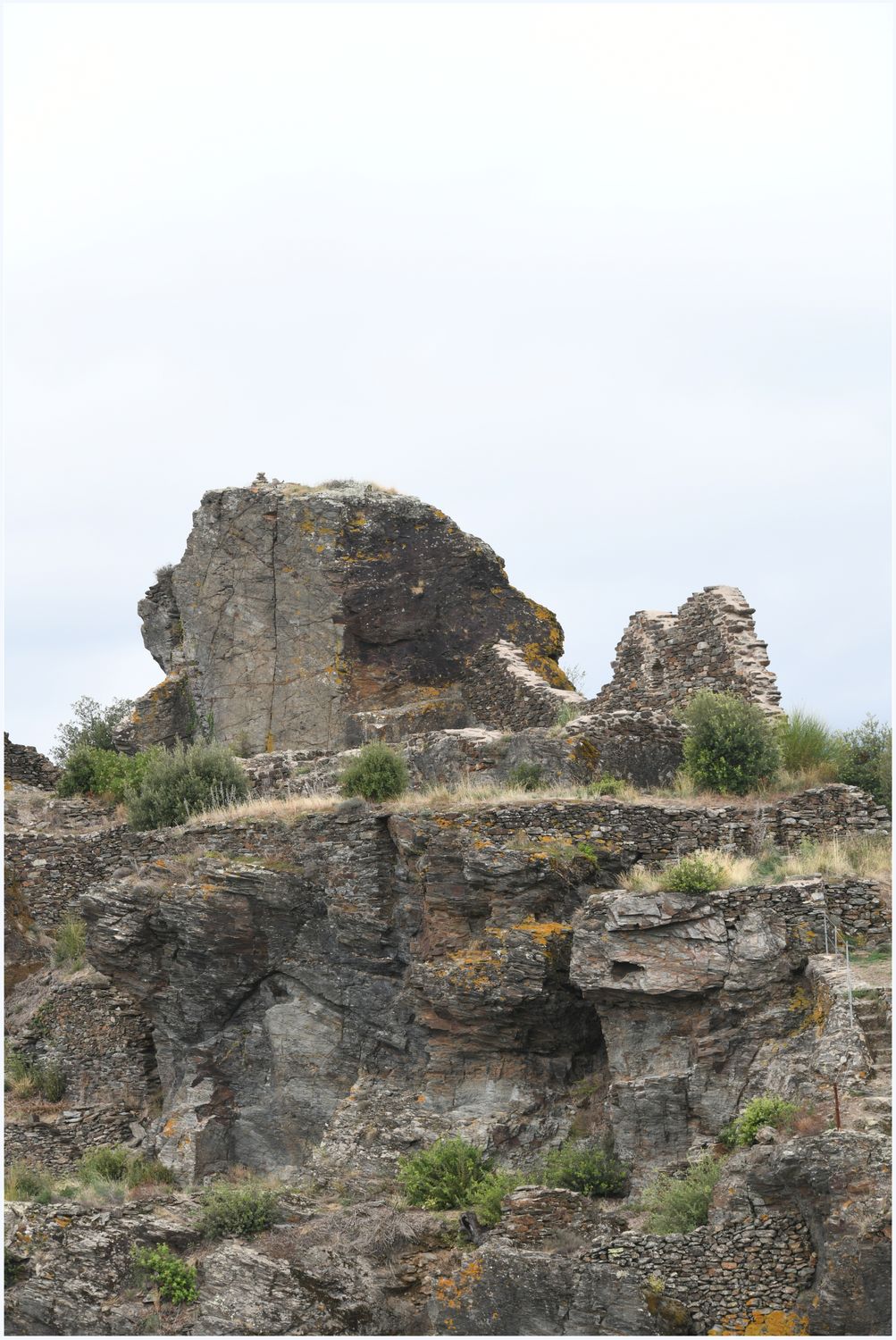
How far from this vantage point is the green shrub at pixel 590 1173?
102 feet

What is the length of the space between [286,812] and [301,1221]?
26.3 feet

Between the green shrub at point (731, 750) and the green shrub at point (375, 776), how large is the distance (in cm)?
516

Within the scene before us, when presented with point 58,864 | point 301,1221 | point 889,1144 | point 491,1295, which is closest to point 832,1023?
point 889,1144

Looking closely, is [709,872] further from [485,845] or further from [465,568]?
[465,568]

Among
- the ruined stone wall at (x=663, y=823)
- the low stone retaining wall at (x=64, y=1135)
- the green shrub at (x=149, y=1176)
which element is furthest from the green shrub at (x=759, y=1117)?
the low stone retaining wall at (x=64, y=1135)

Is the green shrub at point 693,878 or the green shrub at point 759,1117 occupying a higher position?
the green shrub at point 693,878

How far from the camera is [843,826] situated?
3528 cm

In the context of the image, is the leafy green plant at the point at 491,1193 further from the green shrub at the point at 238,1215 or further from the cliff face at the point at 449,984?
the green shrub at the point at 238,1215

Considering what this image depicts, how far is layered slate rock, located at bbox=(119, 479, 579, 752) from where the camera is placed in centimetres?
4491

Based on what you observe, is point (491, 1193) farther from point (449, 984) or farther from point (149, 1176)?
point (149, 1176)

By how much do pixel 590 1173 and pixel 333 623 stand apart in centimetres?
1694

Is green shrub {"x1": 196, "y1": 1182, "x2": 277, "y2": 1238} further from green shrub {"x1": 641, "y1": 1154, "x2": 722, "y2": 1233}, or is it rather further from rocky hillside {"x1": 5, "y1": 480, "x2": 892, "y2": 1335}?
green shrub {"x1": 641, "y1": 1154, "x2": 722, "y2": 1233}

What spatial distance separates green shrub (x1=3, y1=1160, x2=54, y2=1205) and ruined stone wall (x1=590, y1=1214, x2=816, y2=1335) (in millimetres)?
10916

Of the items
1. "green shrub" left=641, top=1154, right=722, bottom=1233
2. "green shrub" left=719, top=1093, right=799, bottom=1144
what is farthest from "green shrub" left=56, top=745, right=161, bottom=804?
"green shrub" left=719, top=1093, right=799, bottom=1144
